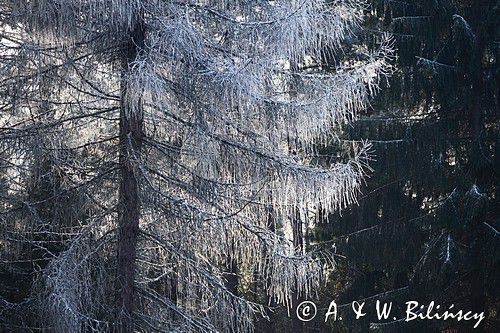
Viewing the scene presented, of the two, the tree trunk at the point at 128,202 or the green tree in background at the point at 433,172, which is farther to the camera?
the green tree in background at the point at 433,172

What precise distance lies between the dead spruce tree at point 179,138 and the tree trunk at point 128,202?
0.03ft

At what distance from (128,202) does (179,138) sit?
76 cm

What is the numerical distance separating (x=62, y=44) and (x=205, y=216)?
6.41ft

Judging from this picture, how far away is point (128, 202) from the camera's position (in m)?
6.00

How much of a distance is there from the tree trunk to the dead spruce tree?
1 centimetres

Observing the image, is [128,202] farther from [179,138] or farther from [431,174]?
Answer: [431,174]

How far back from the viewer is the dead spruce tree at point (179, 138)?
5.66 m

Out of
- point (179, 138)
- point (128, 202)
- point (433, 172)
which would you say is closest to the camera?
point (128, 202)

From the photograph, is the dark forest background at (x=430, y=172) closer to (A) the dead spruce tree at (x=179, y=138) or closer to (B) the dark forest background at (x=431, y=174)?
(B) the dark forest background at (x=431, y=174)

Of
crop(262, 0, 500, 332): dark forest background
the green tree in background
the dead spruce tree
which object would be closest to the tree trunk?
the dead spruce tree

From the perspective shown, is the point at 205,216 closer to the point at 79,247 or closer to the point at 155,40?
the point at 79,247

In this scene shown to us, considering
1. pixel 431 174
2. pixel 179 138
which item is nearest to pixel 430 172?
pixel 431 174

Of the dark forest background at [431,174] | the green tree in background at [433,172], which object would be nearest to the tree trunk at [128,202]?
the dark forest background at [431,174]

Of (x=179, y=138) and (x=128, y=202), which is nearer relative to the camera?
(x=128, y=202)
